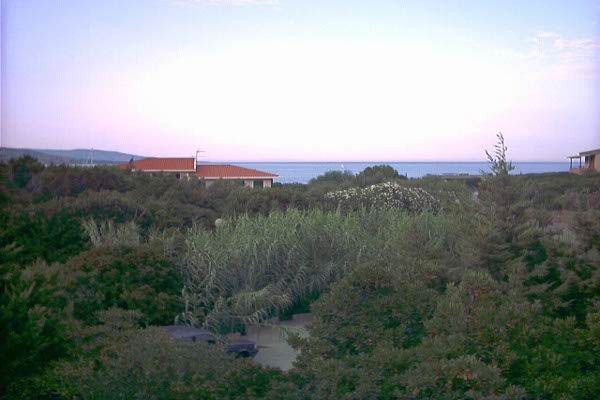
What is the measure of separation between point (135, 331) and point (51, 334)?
2.11 feet

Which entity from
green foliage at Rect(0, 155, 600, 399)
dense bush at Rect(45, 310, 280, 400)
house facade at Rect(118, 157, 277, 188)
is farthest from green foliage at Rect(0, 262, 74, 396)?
house facade at Rect(118, 157, 277, 188)

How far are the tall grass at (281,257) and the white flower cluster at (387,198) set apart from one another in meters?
6.91

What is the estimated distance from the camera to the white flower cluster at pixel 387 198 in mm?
17453

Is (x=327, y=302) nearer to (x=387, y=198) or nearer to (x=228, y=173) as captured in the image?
(x=387, y=198)

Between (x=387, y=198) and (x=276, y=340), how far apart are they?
10.4m

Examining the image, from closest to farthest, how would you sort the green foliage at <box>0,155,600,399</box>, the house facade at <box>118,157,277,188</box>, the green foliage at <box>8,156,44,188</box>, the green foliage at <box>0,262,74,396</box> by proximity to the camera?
the green foliage at <box>0,155,600,399</box>
the green foliage at <box>0,262,74,396</box>
the green foliage at <box>8,156,44,188</box>
the house facade at <box>118,157,277,188</box>

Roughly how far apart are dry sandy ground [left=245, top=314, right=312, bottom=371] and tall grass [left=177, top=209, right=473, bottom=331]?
180 millimetres

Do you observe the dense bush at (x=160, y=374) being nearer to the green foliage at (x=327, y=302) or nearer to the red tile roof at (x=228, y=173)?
the green foliage at (x=327, y=302)

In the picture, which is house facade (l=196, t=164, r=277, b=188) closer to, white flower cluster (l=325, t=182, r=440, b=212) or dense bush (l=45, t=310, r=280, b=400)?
white flower cluster (l=325, t=182, r=440, b=212)

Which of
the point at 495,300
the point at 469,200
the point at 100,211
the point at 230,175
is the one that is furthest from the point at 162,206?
the point at 230,175

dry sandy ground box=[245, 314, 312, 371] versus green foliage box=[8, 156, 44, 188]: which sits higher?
green foliage box=[8, 156, 44, 188]

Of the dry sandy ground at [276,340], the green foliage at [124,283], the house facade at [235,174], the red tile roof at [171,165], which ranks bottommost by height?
the dry sandy ground at [276,340]

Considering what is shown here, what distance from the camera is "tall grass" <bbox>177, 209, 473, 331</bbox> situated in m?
8.12

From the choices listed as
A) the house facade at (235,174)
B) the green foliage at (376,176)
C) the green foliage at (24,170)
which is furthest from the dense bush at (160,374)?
the house facade at (235,174)
